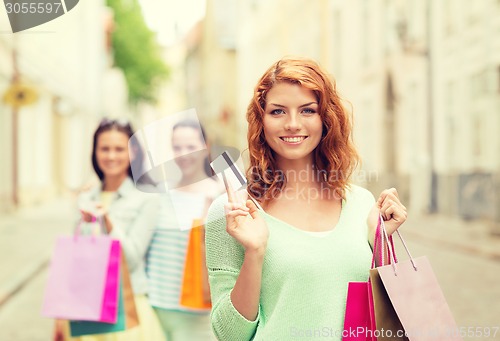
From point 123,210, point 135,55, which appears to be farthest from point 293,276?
point 135,55

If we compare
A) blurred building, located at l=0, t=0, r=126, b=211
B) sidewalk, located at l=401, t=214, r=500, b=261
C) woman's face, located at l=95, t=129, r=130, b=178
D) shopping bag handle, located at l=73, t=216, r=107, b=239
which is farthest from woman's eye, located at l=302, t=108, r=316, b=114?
blurred building, located at l=0, t=0, r=126, b=211

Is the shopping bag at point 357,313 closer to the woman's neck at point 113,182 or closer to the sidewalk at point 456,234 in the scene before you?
the woman's neck at point 113,182

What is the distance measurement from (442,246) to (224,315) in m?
10.3

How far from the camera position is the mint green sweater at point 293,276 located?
179 centimetres

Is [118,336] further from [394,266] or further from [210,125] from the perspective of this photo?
[210,125]

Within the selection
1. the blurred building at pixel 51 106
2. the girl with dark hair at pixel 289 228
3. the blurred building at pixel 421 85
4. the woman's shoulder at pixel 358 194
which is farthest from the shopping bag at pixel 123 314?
the blurred building at pixel 51 106

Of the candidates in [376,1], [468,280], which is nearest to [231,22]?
[468,280]

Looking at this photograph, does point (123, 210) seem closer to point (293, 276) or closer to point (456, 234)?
point (293, 276)

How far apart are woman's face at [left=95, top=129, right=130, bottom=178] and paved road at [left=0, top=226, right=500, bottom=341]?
5.44ft

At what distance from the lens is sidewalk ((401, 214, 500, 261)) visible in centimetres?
1099

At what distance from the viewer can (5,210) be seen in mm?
16953

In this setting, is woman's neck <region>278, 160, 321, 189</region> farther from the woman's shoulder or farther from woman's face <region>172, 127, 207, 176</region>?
woman's face <region>172, 127, 207, 176</region>

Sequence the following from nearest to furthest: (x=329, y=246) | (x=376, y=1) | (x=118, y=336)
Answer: (x=329, y=246) → (x=118, y=336) → (x=376, y=1)

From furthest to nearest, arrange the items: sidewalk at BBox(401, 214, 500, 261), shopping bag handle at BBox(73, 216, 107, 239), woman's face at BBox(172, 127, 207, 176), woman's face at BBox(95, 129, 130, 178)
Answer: sidewalk at BBox(401, 214, 500, 261)
woman's face at BBox(95, 129, 130, 178)
shopping bag handle at BBox(73, 216, 107, 239)
woman's face at BBox(172, 127, 207, 176)
